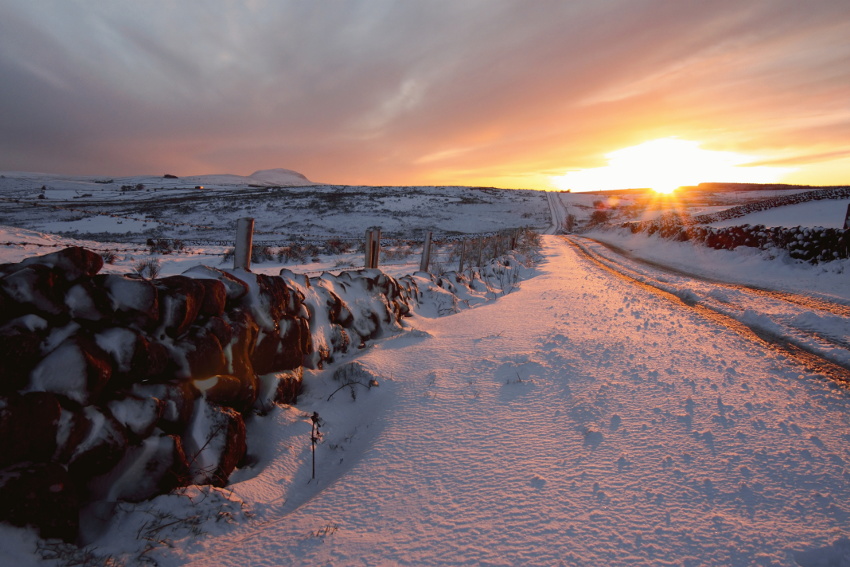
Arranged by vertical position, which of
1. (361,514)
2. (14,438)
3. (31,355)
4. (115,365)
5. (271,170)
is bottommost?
(361,514)

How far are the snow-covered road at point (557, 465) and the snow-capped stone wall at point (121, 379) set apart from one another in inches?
15.4

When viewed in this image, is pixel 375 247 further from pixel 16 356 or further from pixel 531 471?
pixel 16 356

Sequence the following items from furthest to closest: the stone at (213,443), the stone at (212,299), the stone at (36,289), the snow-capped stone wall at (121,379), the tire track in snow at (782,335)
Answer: the tire track in snow at (782,335)
the stone at (212,299)
the stone at (213,443)
the stone at (36,289)
the snow-capped stone wall at (121,379)

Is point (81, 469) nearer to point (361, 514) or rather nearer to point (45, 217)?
point (361, 514)

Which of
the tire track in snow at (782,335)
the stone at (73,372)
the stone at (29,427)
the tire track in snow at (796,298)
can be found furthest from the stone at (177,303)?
the tire track in snow at (796,298)

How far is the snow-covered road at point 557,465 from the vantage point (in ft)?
6.41

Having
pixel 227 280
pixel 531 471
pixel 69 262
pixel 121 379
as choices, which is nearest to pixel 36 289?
pixel 69 262

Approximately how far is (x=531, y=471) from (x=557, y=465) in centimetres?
18

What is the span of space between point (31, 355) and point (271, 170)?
196858 millimetres

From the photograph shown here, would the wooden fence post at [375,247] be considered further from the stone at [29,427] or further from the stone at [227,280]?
the stone at [29,427]

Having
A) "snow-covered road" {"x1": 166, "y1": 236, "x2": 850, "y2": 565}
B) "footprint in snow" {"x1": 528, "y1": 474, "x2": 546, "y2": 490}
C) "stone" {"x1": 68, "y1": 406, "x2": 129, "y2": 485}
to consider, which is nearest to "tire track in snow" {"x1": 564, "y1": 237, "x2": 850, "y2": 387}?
"snow-covered road" {"x1": 166, "y1": 236, "x2": 850, "y2": 565}

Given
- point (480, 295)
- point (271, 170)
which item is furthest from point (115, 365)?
point (271, 170)

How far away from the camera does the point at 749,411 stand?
3.17 meters

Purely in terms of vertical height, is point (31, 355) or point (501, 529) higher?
point (31, 355)
